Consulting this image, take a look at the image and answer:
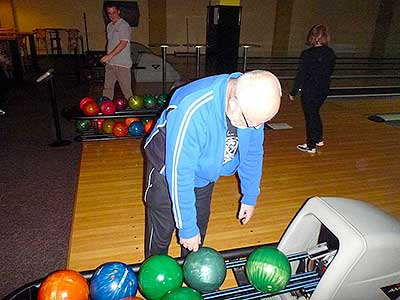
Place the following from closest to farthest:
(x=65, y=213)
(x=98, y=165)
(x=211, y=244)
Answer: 1. (x=211, y=244)
2. (x=65, y=213)
3. (x=98, y=165)

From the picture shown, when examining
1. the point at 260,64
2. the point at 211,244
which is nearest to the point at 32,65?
the point at 260,64

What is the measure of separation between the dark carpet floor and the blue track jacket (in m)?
1.08

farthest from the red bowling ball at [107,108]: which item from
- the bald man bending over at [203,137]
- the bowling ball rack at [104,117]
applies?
the bald man bending over at [203,137]

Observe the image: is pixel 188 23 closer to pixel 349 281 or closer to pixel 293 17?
pixel 293 17

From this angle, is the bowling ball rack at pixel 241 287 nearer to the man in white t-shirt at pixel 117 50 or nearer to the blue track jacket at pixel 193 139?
the blue track jacket at pixel 193 139

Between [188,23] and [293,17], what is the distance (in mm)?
3899

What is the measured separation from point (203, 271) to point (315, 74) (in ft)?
8.01

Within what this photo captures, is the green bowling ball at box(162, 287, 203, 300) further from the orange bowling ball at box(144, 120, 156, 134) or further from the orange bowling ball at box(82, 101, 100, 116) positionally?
the orange bowling ball at box(82, 101, 100, 116)

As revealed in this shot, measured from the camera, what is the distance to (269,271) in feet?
4.21

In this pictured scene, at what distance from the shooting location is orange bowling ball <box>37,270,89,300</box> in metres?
1.19

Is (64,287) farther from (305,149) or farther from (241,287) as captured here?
(305,149)

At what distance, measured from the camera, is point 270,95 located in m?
0.94

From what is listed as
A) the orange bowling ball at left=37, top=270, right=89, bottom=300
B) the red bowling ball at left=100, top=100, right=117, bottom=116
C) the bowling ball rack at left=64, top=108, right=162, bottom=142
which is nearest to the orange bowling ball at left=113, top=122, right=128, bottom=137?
the bowling ball rack at left=64, top=108, right=162, bottom=142

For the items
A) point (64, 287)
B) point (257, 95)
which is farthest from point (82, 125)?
point (257, 95)
